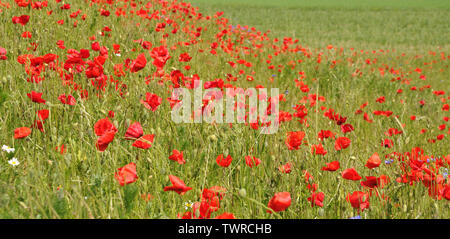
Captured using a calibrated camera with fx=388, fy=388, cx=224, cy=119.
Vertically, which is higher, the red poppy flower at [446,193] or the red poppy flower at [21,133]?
the red poppy flower at [21,133]

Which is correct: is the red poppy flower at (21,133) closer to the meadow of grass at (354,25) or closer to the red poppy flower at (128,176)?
the red poppy flower at (128,176)

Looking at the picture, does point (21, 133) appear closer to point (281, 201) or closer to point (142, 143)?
point (142, 143)

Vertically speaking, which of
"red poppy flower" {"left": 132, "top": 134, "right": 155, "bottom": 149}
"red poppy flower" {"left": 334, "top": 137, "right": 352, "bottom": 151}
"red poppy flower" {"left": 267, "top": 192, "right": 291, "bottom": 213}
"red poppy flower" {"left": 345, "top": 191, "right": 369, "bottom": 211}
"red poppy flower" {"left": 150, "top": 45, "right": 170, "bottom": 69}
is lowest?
"red poppy flower" {"left": 345, "top": 191, "right": 369, "bottom": 211}

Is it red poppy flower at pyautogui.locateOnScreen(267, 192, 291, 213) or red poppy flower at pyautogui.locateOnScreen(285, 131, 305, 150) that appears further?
red poppy flower at pyautogui.locateOnScreen(285, 131, 305, 150)

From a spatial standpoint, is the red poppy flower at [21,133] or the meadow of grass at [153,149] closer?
the meadow of grass at [153,149]

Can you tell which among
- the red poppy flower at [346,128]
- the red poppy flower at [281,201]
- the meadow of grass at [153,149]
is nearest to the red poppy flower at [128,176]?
the meadow of grass at [153,149]

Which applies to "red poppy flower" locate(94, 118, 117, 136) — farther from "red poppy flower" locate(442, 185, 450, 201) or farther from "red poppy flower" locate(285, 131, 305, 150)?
"red poppy flower" locate(442, 185, 450, 201)

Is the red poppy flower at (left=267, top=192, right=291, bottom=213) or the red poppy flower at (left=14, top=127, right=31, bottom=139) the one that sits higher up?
the red poppy flower at (left=14, top=127, right=31, bottom=139)

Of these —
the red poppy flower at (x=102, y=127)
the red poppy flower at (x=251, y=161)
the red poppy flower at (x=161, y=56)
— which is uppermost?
the red poppy flower at (x=161, y=56)

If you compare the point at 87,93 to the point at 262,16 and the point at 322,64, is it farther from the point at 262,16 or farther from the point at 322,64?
the point at 262,16

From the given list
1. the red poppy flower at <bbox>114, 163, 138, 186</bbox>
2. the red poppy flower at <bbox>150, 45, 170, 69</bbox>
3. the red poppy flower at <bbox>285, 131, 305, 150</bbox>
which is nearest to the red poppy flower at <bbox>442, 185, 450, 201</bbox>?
the red poppy flower at <bbox>285, 131, 305, 150</bbox>

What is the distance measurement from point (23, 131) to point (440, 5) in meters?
35.1

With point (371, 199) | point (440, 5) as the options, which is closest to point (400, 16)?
point (440, 5)
